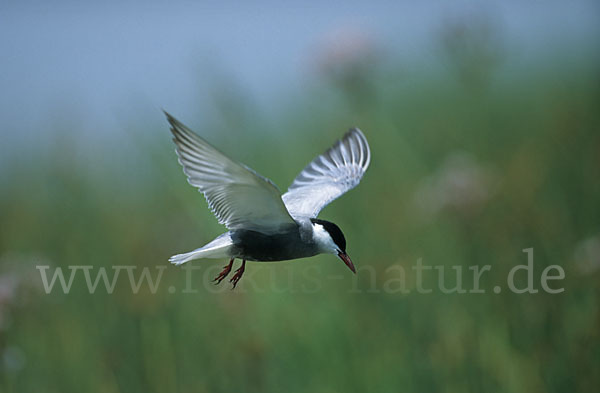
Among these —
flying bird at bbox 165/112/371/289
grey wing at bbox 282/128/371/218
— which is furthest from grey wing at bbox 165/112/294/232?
grey wing at bbox 282/128/371/218

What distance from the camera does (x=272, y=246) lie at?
1.34m

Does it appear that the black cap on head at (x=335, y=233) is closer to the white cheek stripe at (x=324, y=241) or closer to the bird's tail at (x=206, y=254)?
the white cheek stripe at (x=324, y=241)

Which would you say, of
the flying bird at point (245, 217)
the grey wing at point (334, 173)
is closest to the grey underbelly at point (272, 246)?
the flying bird at point (245, 217)

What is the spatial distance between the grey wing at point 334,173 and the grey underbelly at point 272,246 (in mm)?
586

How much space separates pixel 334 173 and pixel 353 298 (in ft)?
2.76

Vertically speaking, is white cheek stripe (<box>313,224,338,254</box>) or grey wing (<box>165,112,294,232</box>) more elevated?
grey wing (<box>165,112,294,232</box>)

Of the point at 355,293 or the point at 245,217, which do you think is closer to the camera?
the point at 245,217

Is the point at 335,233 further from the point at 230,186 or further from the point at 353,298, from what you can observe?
the point at 353,298

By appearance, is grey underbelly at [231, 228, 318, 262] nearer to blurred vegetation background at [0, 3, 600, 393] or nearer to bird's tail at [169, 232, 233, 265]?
bird's tail at [169, 232, 233, 265]

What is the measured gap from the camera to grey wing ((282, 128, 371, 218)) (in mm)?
2058

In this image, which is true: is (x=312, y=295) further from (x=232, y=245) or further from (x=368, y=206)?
(x=232, y=245)

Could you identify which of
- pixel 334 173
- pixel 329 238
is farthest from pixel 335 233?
pixel 334 173

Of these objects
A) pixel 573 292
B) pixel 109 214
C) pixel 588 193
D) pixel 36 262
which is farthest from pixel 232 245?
pixel 109 214

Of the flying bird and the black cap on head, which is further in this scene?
the black cap on head
